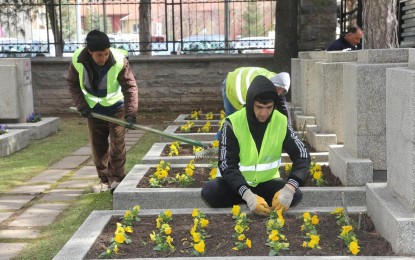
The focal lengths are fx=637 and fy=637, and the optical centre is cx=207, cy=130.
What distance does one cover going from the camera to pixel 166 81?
1324cm

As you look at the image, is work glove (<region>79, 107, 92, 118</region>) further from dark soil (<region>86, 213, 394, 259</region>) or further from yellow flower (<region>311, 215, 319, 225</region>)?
yellow flower (<region>311, 215, 319, 225</region>)

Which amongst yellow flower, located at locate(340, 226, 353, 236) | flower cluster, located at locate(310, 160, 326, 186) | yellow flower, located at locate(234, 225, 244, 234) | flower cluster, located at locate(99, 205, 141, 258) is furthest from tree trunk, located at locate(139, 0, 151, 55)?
yellow flower, located at locate(340, 226, 353, 236)

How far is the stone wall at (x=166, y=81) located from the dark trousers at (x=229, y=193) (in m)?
8.32

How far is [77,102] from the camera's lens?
604cm

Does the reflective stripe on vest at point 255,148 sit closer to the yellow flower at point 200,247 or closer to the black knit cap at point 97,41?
the yellow flower at point 200,247

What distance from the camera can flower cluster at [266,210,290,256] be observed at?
367 cm

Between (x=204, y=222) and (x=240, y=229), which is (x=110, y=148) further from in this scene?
(x=240, y=229)

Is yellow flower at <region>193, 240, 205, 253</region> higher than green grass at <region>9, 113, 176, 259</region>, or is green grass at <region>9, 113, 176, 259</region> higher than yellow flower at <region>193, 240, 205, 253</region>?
yellow flower at <region>193, 240, 205, 253</region>

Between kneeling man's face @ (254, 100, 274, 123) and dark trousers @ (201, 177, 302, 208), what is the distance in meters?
0.56

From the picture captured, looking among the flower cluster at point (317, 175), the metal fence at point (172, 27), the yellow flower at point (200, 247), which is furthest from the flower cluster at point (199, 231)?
the metal fence at point (172, 27)

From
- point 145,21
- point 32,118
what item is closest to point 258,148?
point 32,118

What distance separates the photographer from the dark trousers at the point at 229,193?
15.1 ft

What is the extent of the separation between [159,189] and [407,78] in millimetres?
2281

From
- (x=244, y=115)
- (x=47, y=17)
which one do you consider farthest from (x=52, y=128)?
(x=244, y=115)
